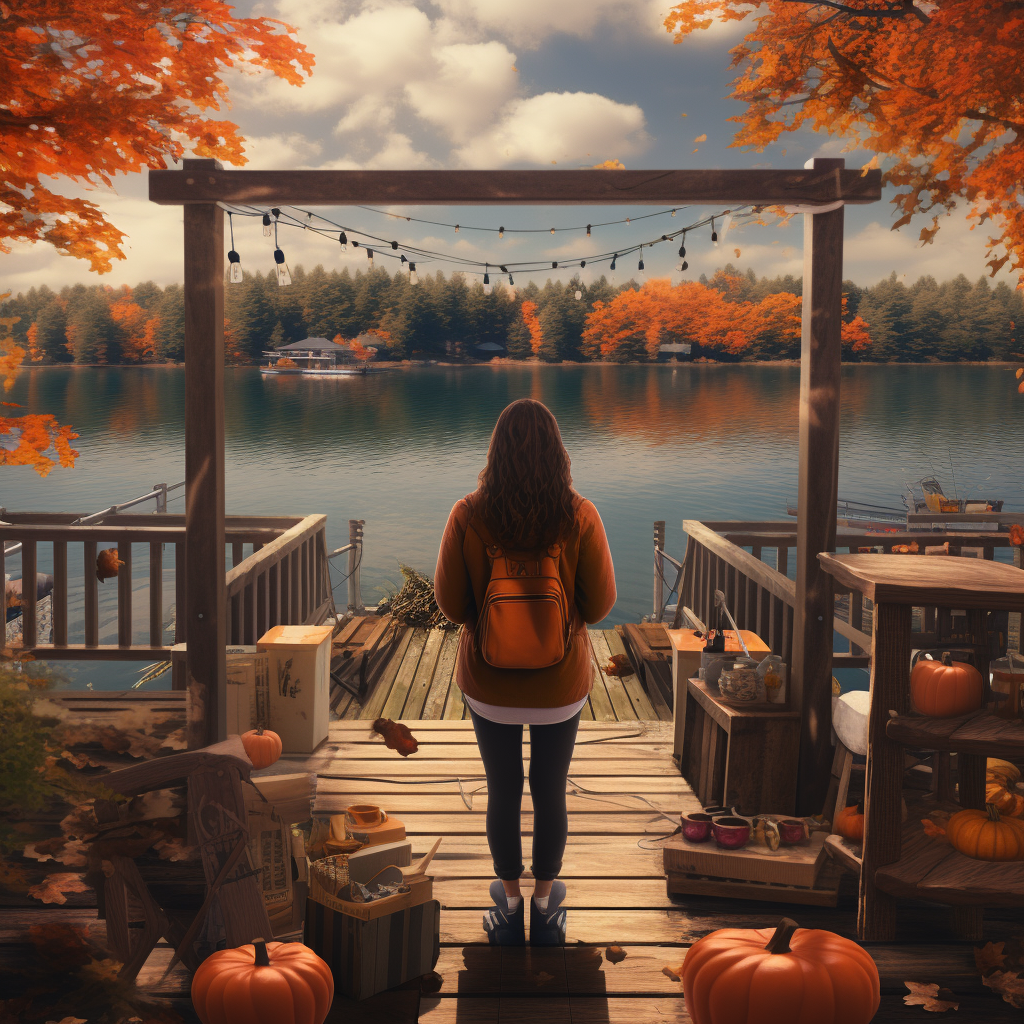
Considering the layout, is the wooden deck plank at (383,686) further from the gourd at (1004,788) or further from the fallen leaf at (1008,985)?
the fallen leaf at (1008,985)

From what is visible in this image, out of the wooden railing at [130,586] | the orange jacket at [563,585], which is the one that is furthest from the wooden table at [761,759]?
the wooden railing at [130,586]

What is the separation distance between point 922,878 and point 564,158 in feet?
58.9

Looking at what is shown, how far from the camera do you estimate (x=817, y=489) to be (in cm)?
305

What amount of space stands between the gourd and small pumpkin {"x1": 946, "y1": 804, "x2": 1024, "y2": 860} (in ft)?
0.30

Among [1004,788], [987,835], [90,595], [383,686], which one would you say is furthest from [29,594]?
[1004,788]

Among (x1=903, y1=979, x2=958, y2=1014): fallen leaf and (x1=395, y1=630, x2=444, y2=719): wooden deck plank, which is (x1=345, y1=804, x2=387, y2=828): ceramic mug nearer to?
(x1=903, y1=979, x2=958, y2=1014): fallen leaf

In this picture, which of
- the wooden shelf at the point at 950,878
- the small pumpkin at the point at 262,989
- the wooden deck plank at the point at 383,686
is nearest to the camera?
the small pumpkin at the point at 262,989

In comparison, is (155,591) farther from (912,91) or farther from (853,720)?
(912,91)

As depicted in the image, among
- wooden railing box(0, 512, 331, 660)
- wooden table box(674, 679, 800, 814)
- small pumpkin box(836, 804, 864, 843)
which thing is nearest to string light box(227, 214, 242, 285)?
wooden railing box(0, 512, 331, 660)

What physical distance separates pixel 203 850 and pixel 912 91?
13.1 feet

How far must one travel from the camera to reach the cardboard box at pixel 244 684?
12.3 feet

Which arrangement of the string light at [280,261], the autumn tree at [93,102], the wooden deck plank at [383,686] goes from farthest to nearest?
the wooden deck plank at [383,686]
the string light at [280,261]
the autumn tree at [93,102]

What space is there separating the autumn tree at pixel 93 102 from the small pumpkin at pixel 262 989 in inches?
116

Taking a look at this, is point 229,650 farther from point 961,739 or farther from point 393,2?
point 393,2
